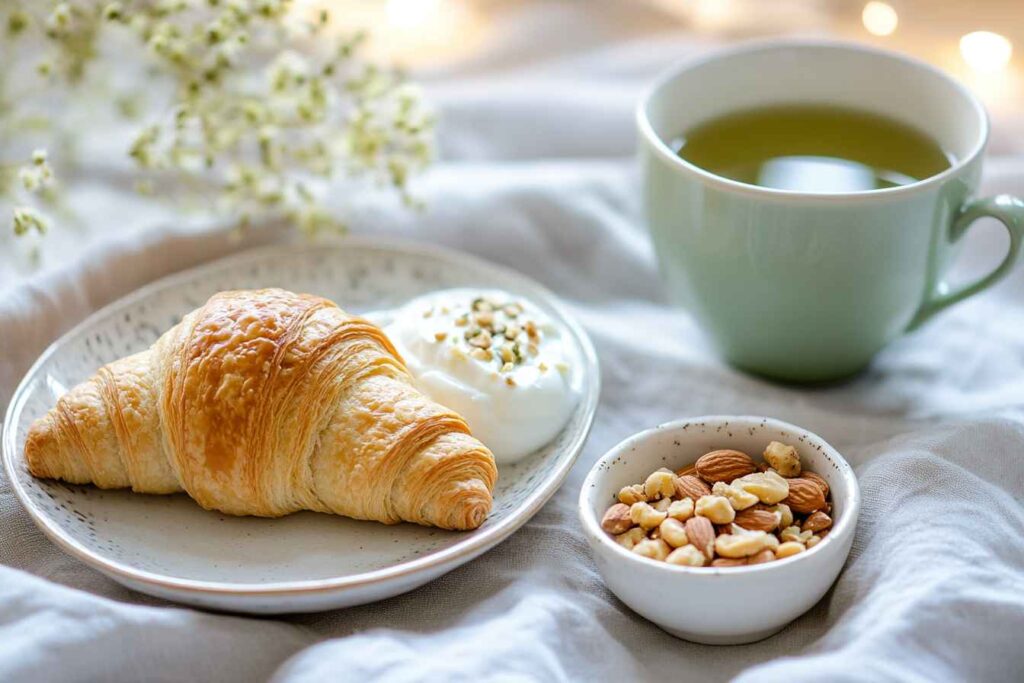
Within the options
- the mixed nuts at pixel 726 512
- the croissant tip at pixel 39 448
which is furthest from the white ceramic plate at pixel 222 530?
the mixed nuts at pixel 726 512

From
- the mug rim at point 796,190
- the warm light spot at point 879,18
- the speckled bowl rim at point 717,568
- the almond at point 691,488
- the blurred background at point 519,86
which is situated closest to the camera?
the speckled bowl rim at point 717,568

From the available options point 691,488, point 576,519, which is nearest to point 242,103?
point 576,519

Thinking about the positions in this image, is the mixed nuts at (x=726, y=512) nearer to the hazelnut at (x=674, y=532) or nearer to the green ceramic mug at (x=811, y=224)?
the hazelnut at (x=674, y=532)

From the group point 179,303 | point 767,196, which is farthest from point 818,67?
point 179,303

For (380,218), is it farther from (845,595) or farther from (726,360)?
(845,595)

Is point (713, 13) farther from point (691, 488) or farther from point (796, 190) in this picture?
point (691, 488)

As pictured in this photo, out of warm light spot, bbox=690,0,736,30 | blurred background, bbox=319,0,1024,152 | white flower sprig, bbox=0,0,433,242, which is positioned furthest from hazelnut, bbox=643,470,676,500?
warm light spot, bbox=690,0,736,30
